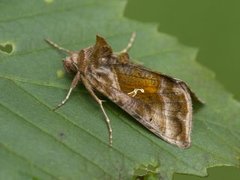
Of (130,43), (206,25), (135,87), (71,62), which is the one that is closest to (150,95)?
(135,87)

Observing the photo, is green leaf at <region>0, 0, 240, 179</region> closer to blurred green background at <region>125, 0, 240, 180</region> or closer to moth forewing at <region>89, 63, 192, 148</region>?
moth forewing at <region>89, 63, 192, 148</region>

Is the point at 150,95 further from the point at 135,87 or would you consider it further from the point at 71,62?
the point at 71,62

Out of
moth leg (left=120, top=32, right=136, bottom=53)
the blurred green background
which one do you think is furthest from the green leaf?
the blurred green background

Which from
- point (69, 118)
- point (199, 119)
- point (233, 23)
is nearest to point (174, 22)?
point (233, 23)

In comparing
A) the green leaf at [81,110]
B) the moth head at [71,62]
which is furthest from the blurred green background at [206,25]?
the moth head at [71,62]

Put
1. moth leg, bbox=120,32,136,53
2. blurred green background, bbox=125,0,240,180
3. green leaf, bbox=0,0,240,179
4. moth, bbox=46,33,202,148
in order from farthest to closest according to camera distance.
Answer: blurred green background, bbox=125,0,240,180 → moth leg, bbox=120,32,136,53 → moth, bbox=46,33,202,148 → green leaf, bbox=0,0,240,179

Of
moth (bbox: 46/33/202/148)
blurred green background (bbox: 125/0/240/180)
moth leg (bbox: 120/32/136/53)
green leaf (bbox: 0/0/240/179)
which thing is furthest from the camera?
blurred green background (bbox: 125/0/240/180)

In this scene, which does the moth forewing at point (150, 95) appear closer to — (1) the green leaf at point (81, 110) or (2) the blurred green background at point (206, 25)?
(1) the green leaf at point (81, 110)
